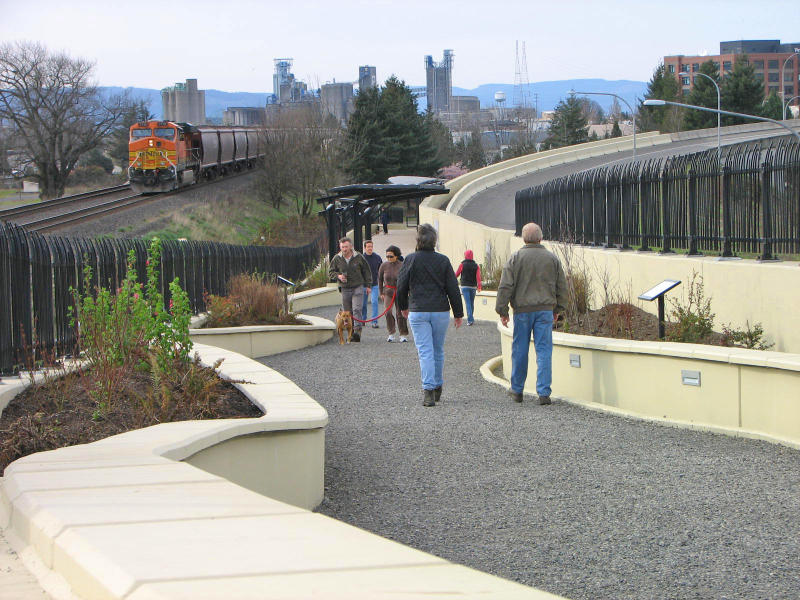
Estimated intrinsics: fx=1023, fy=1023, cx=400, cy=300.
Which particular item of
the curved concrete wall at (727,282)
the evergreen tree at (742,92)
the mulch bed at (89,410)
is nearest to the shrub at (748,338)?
the curved concrete wall at (727,282)

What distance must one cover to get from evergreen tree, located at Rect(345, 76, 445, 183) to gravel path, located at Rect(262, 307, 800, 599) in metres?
60.4

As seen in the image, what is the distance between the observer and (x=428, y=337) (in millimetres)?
10992

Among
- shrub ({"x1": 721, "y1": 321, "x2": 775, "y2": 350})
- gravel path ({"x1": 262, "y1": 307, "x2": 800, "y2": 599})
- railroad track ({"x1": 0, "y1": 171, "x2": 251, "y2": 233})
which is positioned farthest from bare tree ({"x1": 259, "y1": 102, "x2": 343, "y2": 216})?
shrub ({"x1": 721, "y1": 321, "x2": 775, "y2": 350})

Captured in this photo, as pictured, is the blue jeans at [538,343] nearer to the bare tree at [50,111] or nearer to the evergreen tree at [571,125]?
the bare tree at [50,111]

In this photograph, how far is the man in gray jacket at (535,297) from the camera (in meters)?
10.8

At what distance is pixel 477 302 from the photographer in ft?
78.4

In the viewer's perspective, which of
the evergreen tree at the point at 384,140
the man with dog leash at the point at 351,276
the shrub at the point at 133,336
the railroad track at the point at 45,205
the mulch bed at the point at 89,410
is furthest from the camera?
the evergreen tree at the point at 384,140

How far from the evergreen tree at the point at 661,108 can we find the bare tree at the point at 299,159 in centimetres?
3750

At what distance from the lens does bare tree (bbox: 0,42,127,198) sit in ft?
240

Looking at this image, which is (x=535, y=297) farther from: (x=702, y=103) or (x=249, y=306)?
(x=702, y=103)

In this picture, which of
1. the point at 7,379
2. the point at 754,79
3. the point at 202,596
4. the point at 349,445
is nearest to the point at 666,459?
the point at 349,445

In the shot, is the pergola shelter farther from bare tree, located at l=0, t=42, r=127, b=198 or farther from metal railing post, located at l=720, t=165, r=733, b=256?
bare tree, located at l=0, t=42, r=127, b=198

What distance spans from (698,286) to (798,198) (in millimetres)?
1453

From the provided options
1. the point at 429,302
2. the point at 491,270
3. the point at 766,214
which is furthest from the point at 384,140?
the point at 429,302
